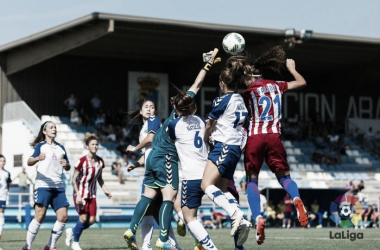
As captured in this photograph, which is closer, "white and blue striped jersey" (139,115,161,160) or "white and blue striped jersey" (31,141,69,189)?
"white and blue striped jersey" (139,115,161,160)

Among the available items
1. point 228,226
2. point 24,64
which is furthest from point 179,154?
point 24,64

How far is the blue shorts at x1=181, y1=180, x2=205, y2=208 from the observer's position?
851 cm

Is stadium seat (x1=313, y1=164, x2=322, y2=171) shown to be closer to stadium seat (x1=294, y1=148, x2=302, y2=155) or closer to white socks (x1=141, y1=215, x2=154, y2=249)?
stadium seat (x1=294, y1=148, x2=302, y2=155)

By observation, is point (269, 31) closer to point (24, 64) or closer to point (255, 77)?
point (24, 64)

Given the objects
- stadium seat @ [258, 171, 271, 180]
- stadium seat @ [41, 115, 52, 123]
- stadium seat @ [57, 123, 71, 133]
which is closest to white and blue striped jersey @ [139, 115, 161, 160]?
stadium seat @ [258, 171, 271, 180]

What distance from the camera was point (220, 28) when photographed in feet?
98.3

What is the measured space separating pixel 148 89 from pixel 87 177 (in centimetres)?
2512

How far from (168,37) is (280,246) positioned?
2041 cm

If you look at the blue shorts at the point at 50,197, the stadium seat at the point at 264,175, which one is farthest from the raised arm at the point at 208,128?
the stadium seat at the point at 264,175

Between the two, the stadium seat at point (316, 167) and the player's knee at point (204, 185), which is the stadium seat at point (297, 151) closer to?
the stadium seat at point (316, 167)

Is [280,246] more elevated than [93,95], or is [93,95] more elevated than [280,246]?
[93,95]

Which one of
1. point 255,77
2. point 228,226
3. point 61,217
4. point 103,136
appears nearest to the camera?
point 255,77

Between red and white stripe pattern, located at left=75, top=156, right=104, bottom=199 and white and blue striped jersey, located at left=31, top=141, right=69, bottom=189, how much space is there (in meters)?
1.06

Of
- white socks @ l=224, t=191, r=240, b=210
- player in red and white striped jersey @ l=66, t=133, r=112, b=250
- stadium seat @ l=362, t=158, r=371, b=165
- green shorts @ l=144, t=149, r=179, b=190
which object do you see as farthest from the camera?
stadium seat @ l=362, t=158, r=371, b=165
